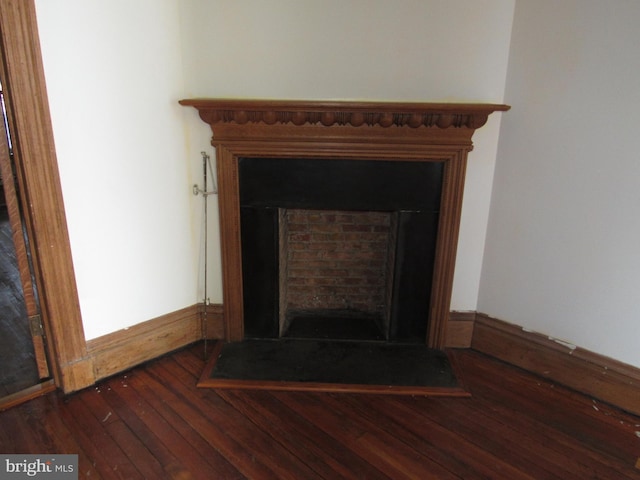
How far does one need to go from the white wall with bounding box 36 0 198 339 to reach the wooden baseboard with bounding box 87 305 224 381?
0.06m

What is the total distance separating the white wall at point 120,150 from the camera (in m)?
1.63

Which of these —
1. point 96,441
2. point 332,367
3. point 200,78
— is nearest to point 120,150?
point 200,78

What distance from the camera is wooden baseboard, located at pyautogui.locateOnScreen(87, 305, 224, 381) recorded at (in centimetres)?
196

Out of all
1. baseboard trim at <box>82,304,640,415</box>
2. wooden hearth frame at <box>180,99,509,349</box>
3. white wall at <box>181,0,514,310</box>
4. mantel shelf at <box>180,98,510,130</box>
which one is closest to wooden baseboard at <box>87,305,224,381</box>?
baseboard trim at <box>82,304,640,415</box>

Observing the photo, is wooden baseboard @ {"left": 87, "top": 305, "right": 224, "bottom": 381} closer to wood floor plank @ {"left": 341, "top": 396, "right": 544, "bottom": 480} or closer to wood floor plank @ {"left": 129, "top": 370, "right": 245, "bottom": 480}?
wood floor plank @ {"left": 129, "top": 370, "right": 245, "bottom": 480}

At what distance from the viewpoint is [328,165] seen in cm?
208

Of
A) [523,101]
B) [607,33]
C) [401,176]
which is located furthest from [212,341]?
[607,33]

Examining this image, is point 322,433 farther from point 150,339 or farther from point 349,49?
point 349,49

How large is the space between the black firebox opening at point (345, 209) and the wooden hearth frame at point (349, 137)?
0.05 meters

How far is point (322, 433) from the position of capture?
1666mm

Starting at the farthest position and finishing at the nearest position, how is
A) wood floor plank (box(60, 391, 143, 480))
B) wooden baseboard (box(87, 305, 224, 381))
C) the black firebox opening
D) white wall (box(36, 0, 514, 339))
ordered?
the black firebox opening, wooden baseboard (box(87, 305, 224, 381)), white wall (box(36, 0, 514, 339)), wood floor plank (box(60, 391, 143, 480))

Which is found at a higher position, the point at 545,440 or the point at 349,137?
the point at 349,137

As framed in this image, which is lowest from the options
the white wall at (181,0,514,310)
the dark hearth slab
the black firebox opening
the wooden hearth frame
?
the dark hearth slab

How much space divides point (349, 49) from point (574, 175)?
1.23 meters
